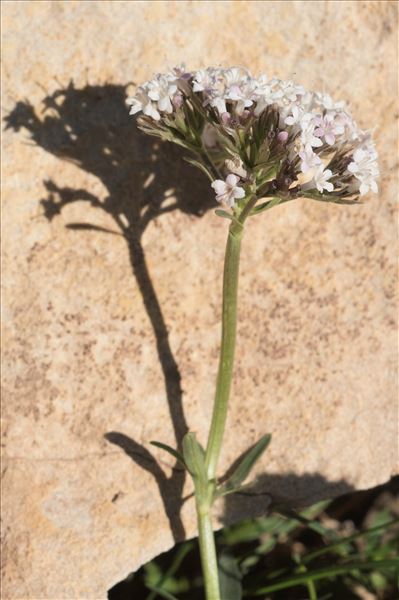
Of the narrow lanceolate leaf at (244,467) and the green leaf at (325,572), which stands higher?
the narrow lanceolate leaf at (244,467)

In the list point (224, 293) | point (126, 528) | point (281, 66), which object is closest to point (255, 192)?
point (224, 293)

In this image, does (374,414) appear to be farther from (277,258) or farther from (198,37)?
(198,37)

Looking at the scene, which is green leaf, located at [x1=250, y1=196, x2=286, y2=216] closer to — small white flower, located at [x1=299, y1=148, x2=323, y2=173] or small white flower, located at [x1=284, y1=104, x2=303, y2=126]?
small white flower, located at [x1=299, y1=148, x2=323, y2=173]

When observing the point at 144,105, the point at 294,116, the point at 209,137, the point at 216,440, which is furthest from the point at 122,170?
the point at 216,440

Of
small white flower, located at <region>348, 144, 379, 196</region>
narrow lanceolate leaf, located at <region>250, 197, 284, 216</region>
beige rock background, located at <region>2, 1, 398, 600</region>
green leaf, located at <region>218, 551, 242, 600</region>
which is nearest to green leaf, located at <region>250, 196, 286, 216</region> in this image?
narrow lanceolate leaf, located at <region>250, 197, 284, 216</region>

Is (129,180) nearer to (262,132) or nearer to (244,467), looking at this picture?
(262,132)

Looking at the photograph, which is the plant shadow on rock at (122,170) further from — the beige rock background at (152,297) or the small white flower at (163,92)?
the small white flower at (163,92)

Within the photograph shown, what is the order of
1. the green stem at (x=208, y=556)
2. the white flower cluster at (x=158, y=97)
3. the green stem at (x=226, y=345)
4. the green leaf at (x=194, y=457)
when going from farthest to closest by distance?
the green stem at (x=208, y=556) → the green leaf at (x=194, y=457) → the green stem at (x=226, y=345) → the white flower cluster at (x=158, y=97)

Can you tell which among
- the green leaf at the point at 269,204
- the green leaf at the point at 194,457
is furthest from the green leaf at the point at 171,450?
the green leaf at the point at 269,204

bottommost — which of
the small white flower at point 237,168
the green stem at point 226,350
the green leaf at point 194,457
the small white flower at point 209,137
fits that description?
the green leaf at point 194,457
